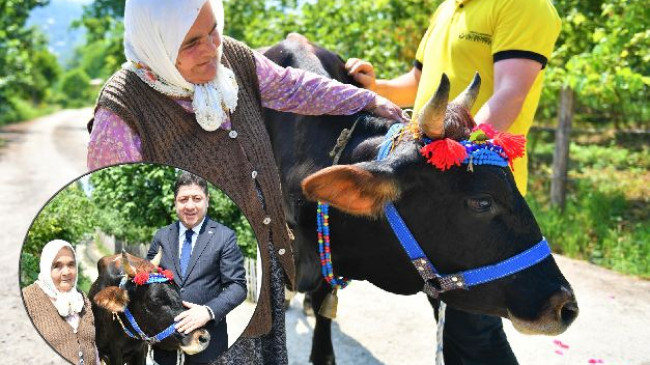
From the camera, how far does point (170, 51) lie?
6.50 feet

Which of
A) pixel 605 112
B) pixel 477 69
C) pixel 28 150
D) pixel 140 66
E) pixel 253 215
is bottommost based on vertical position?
pixel 28 150

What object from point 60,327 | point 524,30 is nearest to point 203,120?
point 60,327

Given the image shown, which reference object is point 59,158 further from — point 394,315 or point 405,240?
point 405,240

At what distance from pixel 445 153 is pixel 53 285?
1258 mm

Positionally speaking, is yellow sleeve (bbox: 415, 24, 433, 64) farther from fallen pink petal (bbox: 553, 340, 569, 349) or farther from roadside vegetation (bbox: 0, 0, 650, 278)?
roadside vegetation (bbox: 0, 0, 650, 278)

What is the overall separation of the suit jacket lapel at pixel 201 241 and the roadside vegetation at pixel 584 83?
4.90 m

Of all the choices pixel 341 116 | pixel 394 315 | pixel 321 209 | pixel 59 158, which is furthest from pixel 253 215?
pixel 59 158

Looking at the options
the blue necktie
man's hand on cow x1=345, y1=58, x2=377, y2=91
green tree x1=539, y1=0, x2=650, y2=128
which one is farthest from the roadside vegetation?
the blue necktie

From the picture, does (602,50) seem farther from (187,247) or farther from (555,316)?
(187,247)

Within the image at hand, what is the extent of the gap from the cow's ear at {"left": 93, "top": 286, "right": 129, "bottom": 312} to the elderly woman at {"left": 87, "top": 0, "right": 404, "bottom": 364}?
0.21 metres

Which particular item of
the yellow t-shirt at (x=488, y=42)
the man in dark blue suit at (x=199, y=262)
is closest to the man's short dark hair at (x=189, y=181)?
the man in dark blue suit at (x=199, y=262)

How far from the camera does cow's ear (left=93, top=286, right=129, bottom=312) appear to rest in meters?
1.89

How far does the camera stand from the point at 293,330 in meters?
4.63

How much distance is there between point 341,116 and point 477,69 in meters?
0.68
